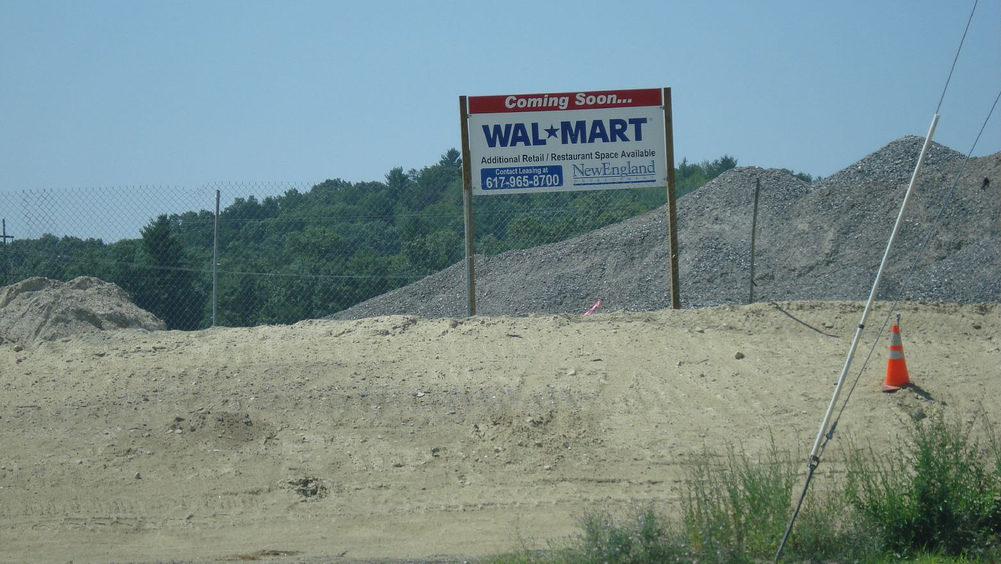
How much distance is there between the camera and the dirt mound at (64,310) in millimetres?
11516

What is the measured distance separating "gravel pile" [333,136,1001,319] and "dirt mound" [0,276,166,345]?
11.4ft

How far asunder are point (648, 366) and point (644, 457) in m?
1.71

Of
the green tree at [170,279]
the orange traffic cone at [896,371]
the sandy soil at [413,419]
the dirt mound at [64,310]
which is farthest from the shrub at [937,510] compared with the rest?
the green tree at [170,279]

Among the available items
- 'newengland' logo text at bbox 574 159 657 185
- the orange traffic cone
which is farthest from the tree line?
the orange traffic cone

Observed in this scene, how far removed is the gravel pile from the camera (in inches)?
577

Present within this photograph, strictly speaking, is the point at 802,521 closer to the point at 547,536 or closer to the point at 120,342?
the point at 547,536

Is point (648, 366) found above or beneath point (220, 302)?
beneath

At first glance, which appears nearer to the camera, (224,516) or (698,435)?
(224,516)

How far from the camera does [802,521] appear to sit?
5750 millimetres

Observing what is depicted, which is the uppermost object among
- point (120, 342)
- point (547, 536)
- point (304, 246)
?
point (304, 246)

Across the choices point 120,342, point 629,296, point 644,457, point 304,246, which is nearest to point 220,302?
point 304,246

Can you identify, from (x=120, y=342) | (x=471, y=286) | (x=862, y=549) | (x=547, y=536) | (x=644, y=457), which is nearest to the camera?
(x=862, y=549)

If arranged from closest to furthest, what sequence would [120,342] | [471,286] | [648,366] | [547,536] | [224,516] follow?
[547,536] → [224,516] → [648,366] → [120,342] → [471,286]

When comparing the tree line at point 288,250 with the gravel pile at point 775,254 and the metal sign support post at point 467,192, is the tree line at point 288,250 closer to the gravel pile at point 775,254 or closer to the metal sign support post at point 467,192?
the gravel pile at point 775,254
